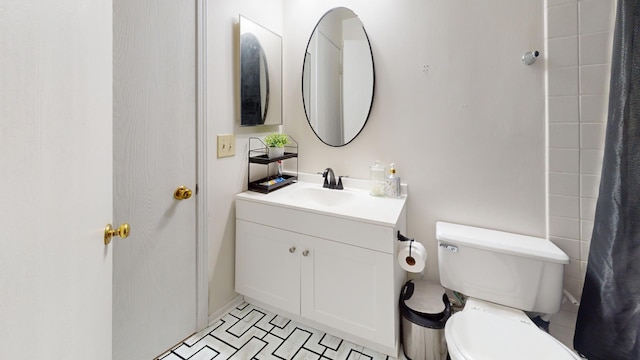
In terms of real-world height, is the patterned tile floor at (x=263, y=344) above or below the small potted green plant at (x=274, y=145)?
below

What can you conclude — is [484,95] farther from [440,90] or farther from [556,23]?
[556,23]

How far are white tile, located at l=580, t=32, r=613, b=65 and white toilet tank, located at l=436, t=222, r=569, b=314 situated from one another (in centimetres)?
87

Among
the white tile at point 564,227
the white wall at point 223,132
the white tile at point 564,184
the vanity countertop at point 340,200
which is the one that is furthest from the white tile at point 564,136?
the white wall at point 223,132

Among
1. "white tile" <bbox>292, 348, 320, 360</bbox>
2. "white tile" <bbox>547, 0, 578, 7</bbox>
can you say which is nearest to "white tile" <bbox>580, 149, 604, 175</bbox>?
"white tile" <bbox>547, 0, 578, 7</bbox>

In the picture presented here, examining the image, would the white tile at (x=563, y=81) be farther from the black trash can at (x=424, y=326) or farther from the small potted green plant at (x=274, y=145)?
the small potted green plant at (x=274, y=145)

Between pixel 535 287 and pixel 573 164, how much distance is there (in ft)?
2.02

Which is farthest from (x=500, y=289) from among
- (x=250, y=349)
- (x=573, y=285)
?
(x=250, y=349)

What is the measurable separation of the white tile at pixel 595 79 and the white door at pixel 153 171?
1897 millimetres

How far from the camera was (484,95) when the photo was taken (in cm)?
158

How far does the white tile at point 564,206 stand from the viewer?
140cm

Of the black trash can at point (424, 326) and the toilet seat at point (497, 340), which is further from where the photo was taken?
the black trash can at point (424, 326)

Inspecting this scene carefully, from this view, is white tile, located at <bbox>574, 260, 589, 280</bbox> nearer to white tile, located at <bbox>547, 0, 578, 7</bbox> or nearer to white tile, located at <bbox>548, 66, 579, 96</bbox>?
white tile, located at <bbox>548, 66, 579, 96</bbox>

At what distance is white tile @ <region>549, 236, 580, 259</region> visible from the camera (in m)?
1.41

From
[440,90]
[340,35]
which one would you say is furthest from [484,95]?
[340,35]
